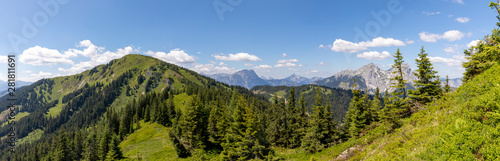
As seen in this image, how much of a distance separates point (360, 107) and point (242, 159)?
3217cm

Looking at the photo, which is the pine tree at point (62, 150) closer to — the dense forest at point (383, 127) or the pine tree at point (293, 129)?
the dense forest at point (383, 127)

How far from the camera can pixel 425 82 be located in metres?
30.2

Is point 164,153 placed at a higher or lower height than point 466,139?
lower

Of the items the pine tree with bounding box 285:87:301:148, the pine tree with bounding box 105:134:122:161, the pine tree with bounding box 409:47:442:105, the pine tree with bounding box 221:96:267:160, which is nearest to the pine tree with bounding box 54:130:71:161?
the pine tree with bounding box 105:134:122:161

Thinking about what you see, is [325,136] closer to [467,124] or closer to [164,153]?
[467,124]

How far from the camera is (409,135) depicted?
15.1m

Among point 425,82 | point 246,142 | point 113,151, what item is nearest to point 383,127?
point 425,82

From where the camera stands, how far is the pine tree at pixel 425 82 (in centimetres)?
2877

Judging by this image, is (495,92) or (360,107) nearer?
(495,92)

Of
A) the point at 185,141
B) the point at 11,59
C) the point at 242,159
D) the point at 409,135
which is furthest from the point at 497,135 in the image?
the point at 11,59

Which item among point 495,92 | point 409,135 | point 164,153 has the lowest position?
point 164,153

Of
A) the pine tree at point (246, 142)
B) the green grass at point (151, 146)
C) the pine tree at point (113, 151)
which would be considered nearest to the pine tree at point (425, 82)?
the pine tree at point (246, 142)

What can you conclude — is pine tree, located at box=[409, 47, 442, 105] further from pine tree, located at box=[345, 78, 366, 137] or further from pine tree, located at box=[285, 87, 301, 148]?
pine tree, located at box=[285, 87, 301, 148]

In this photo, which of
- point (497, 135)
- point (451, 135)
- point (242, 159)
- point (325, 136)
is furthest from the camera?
point (325, 136)
